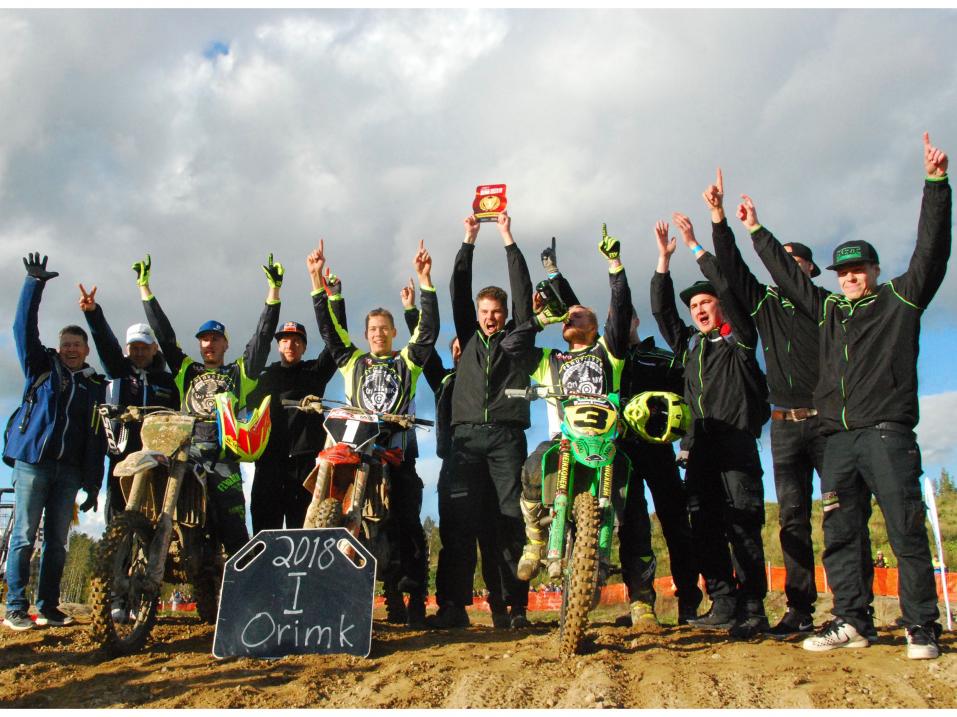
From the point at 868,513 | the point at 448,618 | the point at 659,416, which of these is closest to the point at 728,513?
the point at 659,416

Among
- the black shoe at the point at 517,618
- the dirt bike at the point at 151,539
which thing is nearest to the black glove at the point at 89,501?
the dirt bike at the point at 151,539

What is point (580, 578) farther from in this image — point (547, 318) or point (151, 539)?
point (151, 539)

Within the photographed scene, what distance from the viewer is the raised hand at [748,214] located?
18.3ft

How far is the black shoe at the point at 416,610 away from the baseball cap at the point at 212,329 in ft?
9.41

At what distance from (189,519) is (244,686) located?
1683 mm

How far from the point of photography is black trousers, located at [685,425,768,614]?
18.4 feet

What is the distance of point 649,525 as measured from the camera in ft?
19.6

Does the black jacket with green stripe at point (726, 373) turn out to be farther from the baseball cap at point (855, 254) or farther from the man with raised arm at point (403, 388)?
the man with raised arm at point (403, 388)

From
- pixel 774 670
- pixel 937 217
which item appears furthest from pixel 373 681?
pixel 937 217

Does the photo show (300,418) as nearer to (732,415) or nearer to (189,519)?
(189,519)

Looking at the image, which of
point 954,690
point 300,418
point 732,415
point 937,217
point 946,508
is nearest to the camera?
point 954,690

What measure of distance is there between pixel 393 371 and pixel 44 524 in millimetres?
3057

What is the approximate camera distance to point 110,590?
15.8 ft

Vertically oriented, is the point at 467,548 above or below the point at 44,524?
below
